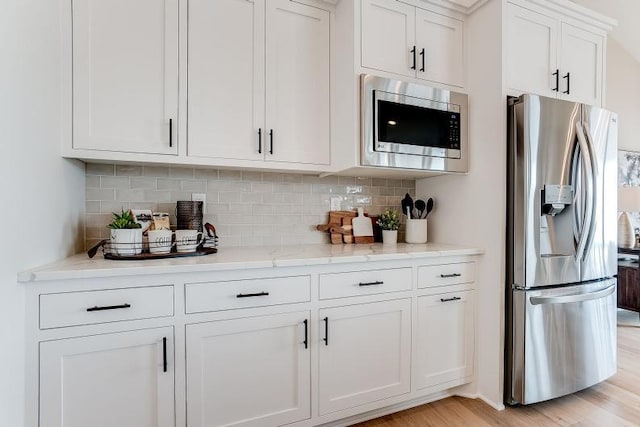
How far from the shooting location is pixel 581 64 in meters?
2.17

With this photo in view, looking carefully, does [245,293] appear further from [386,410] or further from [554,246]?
[554,246]

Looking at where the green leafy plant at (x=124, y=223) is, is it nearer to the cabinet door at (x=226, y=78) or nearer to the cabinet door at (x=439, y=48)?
the cabinet door at (x=226, y=78)

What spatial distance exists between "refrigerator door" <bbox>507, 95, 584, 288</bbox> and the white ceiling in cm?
231

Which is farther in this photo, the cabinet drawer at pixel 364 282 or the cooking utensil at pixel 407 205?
the cooking utensil at pixel 407 205

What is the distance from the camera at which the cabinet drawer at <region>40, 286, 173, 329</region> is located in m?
1.18

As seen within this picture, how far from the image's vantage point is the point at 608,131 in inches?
81.0

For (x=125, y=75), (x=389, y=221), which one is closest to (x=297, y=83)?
(x=125, y=75)

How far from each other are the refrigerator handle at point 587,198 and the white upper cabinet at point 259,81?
1.51 meters

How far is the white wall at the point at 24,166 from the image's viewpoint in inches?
40.9

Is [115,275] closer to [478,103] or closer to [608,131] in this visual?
[478,103]

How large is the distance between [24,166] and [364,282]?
4.90 feet

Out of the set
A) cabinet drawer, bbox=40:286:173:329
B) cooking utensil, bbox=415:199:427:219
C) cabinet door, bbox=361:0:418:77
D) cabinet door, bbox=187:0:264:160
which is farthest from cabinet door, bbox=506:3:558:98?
cabinet drawer, bbox=40:286:173:329

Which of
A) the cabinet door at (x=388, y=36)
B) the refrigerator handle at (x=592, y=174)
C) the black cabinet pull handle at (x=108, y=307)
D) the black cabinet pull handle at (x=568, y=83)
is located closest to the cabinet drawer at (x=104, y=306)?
the black cabinet pull handle at (x=108, y=307)

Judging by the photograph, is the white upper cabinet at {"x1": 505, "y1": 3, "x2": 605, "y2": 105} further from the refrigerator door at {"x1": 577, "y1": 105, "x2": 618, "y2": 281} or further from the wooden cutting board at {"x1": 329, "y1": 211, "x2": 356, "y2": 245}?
the wooden cutting board at {"x1": 329, "y1": 211, "x2": 356, "y2": 245}
